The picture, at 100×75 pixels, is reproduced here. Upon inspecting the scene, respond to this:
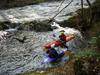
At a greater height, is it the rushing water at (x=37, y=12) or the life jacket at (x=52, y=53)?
the life jacket at (x=52, y=53)

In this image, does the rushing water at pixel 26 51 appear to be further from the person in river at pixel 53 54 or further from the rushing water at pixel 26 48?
the person in river at pixel 53 54

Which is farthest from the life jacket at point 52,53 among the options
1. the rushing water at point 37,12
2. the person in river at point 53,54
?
the rushing water at point 37,12

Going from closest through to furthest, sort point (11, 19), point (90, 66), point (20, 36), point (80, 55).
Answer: point (90, 66), point (80, 55), point (20, 36), point (11, 19)

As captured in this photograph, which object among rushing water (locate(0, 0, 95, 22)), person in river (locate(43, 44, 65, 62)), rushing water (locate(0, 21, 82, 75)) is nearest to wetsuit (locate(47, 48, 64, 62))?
person in river (locate(43, 44, 65, 62))

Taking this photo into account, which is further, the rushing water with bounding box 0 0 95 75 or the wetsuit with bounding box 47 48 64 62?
the wetsuit with bounding box 47 48 64 62

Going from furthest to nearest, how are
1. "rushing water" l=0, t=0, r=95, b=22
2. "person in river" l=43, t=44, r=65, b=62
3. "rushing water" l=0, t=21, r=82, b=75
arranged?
"rushing water" l=0, t=0, r=95, b=22
"person in river" l=43, t=44, r=65, b=62
"rushing water" l=0, t=21, r=82, b=75

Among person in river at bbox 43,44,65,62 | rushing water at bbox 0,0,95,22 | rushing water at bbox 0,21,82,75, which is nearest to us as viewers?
rushing water at bbox 0,21,82,75

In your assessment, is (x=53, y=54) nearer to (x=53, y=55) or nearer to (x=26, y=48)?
(x=53, y=55)

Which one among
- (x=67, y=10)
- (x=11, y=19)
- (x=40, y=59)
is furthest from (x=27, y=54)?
(x=67, y=10)

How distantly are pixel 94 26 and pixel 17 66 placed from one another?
5053mm

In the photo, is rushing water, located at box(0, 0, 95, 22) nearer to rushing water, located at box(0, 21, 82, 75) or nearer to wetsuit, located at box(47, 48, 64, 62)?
rushing water, located at box(0, 21, 82, 75)

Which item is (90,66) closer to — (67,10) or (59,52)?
(59,52)

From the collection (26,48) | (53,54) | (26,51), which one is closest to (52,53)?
(53,54)

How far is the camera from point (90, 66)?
6.39m
